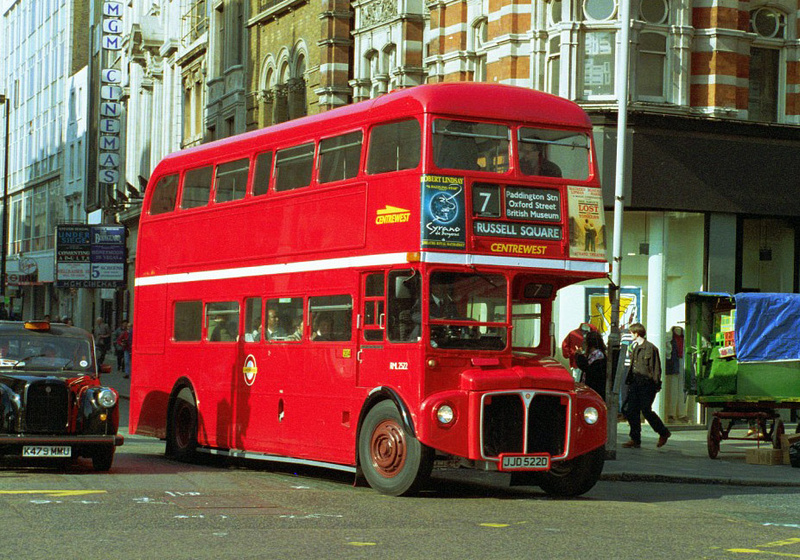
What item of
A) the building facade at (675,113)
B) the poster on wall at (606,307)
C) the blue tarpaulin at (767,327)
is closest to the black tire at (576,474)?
the blue tarpaulin at (767,327)

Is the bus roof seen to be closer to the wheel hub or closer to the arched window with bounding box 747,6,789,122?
the wheel hub

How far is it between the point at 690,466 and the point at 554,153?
6.05 meters

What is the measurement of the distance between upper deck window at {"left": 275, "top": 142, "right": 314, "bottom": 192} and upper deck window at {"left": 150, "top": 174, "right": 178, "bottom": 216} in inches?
117

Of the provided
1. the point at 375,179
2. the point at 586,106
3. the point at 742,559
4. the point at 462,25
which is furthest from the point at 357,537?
the point at 462,25

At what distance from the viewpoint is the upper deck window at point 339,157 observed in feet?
51.2

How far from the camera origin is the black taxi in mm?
→ 15406

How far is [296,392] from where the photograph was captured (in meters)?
16.6

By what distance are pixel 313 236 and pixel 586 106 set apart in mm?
11277

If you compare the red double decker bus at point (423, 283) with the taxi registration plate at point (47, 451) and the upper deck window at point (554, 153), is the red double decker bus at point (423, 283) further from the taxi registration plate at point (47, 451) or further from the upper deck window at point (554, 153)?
the taxi registration plate at point (47, 451)

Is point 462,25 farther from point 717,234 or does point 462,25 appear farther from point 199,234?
point 199,234

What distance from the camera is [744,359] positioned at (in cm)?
2112

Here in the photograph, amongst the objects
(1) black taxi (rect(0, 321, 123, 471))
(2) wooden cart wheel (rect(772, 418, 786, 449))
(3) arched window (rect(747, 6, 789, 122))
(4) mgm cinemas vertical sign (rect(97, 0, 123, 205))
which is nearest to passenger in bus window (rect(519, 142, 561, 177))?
(1) black taxi (rect(0, 321, 123, 471))

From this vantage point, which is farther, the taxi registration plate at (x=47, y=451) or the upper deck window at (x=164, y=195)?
the upper deck window at (x=164, y=195)

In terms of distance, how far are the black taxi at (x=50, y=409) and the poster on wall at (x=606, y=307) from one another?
41.5 feet
